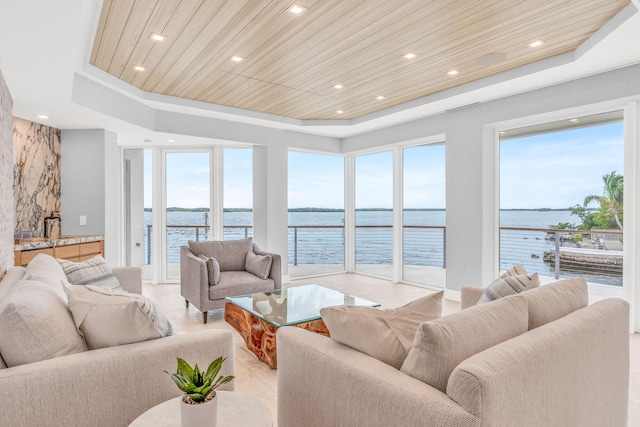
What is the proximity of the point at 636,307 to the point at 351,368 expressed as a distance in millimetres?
3540

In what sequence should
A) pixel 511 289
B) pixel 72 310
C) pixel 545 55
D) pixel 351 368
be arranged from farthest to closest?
pixel 545 55
pixel 511 289
pixel 72 310
pixel 351 368

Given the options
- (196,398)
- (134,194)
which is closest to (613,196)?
(196,398)

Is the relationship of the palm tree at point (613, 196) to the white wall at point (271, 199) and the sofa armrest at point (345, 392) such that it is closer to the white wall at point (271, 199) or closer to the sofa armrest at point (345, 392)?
the sofa armrest at point (345, 392)

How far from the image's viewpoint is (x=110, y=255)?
16.3 ft

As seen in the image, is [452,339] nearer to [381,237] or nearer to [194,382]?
[194,382]

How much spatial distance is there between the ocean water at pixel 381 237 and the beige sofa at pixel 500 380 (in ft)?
8.54

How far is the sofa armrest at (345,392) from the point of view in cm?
114

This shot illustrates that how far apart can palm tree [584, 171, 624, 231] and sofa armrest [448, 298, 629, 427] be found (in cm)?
234

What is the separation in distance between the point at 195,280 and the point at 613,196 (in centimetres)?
428

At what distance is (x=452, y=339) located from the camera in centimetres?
126

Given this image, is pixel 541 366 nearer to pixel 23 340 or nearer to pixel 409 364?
pixel 409 364

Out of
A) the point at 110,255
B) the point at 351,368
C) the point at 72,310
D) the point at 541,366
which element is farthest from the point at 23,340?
the point at 110,255

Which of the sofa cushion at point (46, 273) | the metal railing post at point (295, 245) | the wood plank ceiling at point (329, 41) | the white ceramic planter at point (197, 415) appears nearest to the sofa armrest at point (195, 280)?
the sofa cushion at point (46, 273)

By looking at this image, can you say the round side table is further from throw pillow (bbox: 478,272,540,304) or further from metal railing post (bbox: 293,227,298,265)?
metal railing post (bbox: 293,227,298,265)
